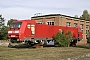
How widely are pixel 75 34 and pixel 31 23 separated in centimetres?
1221

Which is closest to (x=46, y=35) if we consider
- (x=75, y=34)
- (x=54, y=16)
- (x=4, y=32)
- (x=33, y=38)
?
(x=33, y=38)

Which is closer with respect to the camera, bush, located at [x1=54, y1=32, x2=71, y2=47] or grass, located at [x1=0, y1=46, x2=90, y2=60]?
grass, located at [x1=0, y1=46, x2=90, y2=60]

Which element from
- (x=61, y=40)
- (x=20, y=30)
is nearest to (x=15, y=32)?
(x=20, y=30)

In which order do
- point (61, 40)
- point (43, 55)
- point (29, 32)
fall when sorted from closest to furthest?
point (43, 55) → point (29, 32) → point (61, 40)

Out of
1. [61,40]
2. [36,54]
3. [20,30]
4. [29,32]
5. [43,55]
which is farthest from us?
[61,40]

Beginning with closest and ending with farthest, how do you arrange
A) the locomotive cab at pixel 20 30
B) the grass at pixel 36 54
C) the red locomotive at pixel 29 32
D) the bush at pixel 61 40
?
the grass at pixel 36 54, the locomotive cab at pixel 20 30, the red locomotive at pixel 29 32, the bush at pixel 61 40

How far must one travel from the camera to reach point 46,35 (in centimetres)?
2753

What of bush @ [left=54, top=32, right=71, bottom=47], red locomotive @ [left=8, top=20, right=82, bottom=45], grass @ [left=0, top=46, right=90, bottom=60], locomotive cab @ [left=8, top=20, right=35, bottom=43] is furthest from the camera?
bush @ [left=54, top=32, right=71, bottom=47]

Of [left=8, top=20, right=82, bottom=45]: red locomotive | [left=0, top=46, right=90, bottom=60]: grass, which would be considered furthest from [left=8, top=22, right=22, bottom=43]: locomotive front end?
[left=0, top=46, right=90, bottom=60]: grass

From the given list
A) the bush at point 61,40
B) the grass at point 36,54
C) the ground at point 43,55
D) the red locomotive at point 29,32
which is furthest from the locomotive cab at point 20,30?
the bush at point 61,40

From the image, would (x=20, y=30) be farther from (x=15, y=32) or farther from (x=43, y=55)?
(x=43, y=55)

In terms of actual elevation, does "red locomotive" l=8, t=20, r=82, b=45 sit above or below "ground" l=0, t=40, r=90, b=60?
above

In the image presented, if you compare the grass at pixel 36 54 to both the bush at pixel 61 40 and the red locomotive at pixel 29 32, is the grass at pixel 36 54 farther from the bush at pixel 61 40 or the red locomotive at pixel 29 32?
the bush at pixel 61 40

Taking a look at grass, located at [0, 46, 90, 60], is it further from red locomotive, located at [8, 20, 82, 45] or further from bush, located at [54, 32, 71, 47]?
bush, located at [54, 32, 71, 47]
